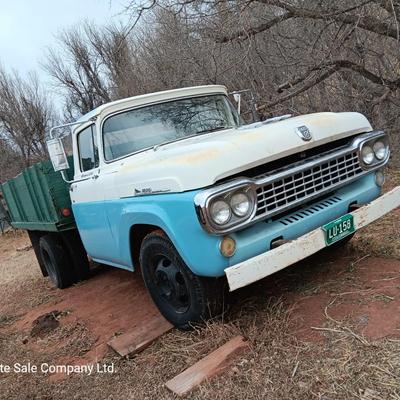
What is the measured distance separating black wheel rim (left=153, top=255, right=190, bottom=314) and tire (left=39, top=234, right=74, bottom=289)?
2.81 meters

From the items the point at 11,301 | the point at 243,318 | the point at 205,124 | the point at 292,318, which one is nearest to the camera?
the point at 292,318

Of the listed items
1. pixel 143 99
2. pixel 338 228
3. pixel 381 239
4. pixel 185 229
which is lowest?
pixel 381 239

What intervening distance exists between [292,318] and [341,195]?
1.06m

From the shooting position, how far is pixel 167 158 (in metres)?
3.39

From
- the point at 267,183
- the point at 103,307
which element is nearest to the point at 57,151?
the point at 103,307

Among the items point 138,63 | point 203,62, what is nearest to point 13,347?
point 203,62

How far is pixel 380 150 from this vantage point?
150 inches

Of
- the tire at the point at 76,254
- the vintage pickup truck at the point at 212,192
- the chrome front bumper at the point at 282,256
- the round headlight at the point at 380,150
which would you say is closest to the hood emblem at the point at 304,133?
the vintage pickup truck at the point at 212,192

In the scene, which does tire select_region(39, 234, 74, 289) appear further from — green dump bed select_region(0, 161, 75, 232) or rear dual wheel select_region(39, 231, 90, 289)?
green dump bed select_region(0, 161, 75, 232)

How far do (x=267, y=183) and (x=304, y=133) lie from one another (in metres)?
0.56

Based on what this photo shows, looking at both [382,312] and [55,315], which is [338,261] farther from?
[55,315]

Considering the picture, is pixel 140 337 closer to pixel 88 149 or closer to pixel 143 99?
pixel 88 149

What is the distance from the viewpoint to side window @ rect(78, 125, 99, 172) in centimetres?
453

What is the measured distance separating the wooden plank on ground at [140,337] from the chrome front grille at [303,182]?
142 centimetres
